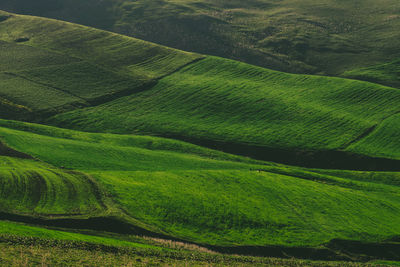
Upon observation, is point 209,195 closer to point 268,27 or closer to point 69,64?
point 69,64

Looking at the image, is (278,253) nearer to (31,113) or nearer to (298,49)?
(31,113)

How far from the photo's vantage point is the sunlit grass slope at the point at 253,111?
65812 millimetres

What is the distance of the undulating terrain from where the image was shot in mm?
33031

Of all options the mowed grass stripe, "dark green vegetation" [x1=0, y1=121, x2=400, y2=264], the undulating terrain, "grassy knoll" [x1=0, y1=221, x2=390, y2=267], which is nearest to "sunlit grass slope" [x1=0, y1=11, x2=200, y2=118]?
the undulating terrain

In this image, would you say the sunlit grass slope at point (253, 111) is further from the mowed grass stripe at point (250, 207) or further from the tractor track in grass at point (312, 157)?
the mowed grass stripe at point (250, 207)

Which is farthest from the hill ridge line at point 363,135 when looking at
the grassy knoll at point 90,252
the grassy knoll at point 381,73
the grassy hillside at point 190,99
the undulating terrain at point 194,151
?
the grassy knoll at point 90,252

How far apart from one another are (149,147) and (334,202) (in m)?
27.2

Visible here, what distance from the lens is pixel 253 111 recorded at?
7338 cm

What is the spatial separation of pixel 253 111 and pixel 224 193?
32277 millimetres

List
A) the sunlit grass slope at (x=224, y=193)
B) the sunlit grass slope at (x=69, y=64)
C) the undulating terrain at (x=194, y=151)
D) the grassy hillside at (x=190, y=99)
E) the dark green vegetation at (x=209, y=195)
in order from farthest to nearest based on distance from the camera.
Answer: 1. the sunlit grass slope at (x=69, y=64)
2. the grassy hillside at (x=190, y=99)
3. the sunlit grass slope at (x=224, y=193)
4. the dark green vegetation at (x=209, y=195)
5. the undulating terrain at (x=194, y=151)

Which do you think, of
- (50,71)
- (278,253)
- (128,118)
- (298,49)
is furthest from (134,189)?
(298,49)

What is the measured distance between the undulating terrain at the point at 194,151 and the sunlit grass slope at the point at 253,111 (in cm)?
33

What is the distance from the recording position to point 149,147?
60.9 m

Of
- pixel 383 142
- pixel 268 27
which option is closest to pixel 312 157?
pixel 383 142
